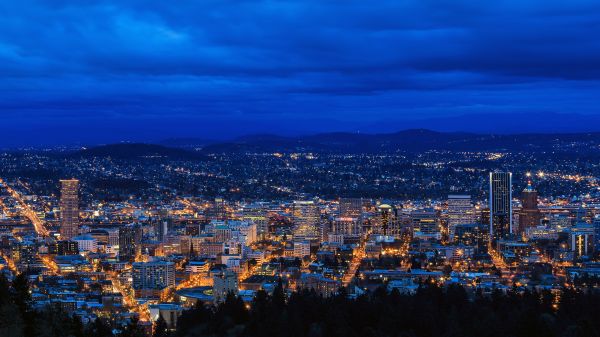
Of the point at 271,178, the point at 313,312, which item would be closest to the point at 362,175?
the point at 271,178

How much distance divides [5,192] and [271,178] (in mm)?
26557

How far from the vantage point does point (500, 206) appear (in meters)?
69.5

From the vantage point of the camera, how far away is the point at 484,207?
72.2m

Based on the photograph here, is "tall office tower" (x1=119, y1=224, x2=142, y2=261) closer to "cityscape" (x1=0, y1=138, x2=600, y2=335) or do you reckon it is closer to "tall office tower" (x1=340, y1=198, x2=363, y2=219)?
"cityscape" (x1=0, y1=138, x2=600, y2=335)

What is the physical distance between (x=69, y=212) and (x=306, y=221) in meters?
17.1

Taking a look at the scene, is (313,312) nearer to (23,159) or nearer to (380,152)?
(23,159)

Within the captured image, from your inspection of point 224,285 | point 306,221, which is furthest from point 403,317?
point 306,221

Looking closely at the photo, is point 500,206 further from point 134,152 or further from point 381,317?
point 134,152

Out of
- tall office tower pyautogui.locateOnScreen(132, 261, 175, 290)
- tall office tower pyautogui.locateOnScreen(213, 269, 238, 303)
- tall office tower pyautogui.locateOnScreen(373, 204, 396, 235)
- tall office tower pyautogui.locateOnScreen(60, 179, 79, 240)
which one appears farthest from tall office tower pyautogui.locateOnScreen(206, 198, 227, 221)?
tall office tower pyautogui.locateOnScreen(213, 269, 238, 303)

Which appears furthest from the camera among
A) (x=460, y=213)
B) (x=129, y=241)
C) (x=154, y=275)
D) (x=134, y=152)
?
(x=134, y=152)

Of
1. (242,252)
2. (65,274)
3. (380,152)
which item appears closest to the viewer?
(65,274)

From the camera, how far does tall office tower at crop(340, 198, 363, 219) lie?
71.8m

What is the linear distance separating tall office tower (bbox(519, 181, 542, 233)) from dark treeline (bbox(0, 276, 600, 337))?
3714cm

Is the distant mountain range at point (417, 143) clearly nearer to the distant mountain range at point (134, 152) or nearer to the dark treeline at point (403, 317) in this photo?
the distant mountain range at point (134, 152)
